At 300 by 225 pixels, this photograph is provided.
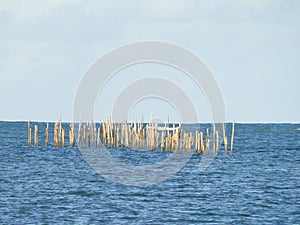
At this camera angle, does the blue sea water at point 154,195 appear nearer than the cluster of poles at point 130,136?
Yes

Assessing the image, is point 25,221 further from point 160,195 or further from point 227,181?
point 227,181

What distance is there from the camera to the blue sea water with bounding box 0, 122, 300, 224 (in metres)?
25.2

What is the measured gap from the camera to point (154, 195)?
1201 inches

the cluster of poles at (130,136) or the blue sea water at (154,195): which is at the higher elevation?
the cluster of poles at (130,136)

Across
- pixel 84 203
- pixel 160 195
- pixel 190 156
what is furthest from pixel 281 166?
pixel 84 203

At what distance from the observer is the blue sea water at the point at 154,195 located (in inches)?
992

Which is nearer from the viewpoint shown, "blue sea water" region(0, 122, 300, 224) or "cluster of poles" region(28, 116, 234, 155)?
"blue sea water" region(0, 122, 300, 224)

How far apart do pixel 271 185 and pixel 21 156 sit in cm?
2140

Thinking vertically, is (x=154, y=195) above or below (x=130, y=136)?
below

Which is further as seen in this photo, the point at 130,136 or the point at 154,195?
the point at 130,136

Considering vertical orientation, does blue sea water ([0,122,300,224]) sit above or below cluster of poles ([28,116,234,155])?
below

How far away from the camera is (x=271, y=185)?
34875 millimetres

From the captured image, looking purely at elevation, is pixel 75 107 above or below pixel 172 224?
above

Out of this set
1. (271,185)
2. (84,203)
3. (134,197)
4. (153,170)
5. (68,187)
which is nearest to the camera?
(84,203)
